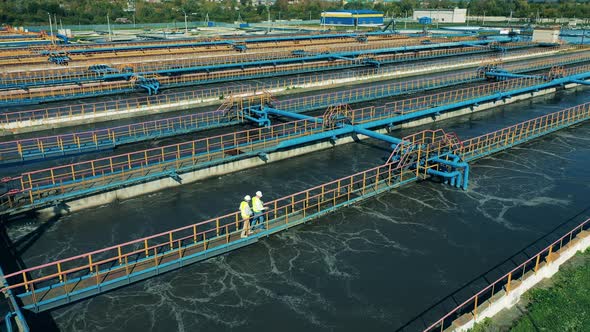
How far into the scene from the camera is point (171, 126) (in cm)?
3731

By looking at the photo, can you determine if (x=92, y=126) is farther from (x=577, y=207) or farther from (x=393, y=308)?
(x=577, y=207)

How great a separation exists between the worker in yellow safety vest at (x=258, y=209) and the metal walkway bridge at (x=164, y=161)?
7472mm

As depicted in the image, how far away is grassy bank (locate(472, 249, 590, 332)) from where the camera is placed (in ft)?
48.7

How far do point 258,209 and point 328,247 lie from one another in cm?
363

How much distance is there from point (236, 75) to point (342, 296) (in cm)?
4359

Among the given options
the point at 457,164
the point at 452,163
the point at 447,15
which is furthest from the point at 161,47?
the point at 447,15

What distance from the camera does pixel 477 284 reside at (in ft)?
59.5

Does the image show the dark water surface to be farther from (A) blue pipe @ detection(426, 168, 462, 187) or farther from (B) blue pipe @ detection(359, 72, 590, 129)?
(B) blue pipe @ detection(359, 72, 590, 129)

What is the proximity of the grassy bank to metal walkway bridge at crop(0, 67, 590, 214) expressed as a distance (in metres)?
16.8

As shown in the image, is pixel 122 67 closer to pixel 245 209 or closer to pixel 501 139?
pixel 501 139

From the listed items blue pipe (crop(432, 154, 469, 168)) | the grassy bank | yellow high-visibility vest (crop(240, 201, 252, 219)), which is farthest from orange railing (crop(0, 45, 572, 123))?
the grassy bank

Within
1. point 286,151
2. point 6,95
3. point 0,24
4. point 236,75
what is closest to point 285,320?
point 286,151

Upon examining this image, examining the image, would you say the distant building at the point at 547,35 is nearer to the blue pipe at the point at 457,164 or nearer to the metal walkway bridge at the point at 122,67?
the metal walkway bridge at the point at 122,67

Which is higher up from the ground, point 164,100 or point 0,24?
point 0,24
